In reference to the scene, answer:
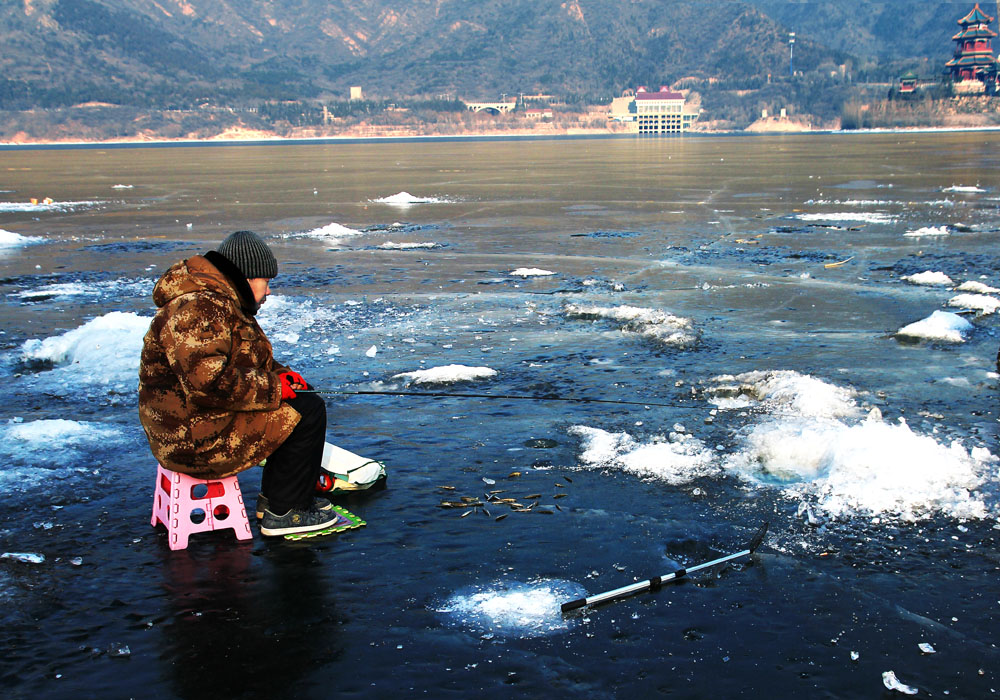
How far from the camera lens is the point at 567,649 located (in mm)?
3479

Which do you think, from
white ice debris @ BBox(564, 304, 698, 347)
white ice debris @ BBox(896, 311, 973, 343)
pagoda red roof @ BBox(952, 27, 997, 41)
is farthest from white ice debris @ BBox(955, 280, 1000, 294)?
pagoda red roof @ BBox(952, 27, 997, 41)

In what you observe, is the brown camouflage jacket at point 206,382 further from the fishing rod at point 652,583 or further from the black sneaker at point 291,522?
the fishing rod at point 652,583

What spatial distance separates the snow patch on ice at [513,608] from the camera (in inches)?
143

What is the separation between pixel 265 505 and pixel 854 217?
1696 centimetres

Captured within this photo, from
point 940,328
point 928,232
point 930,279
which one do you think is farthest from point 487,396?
point 928,232

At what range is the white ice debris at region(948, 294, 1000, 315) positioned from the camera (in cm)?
932

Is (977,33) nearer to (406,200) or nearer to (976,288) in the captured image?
(406,200)

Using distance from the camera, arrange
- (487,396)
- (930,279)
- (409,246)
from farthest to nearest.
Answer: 1. (409,246)
2. (930,279)
3. (487,396)

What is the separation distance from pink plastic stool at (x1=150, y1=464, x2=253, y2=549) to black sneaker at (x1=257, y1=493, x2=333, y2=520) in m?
0.12

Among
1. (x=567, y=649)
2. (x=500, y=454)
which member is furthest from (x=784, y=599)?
(x=500, y=454)

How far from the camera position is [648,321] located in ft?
29.6

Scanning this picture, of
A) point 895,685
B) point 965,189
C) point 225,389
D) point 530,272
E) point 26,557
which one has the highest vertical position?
point 225,389

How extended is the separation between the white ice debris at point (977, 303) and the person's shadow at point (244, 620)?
7.88 meters

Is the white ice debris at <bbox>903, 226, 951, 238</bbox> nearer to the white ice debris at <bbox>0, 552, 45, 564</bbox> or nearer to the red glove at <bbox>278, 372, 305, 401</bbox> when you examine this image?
the red glove at <bbox>278, 372, 305, 401</bbox>
